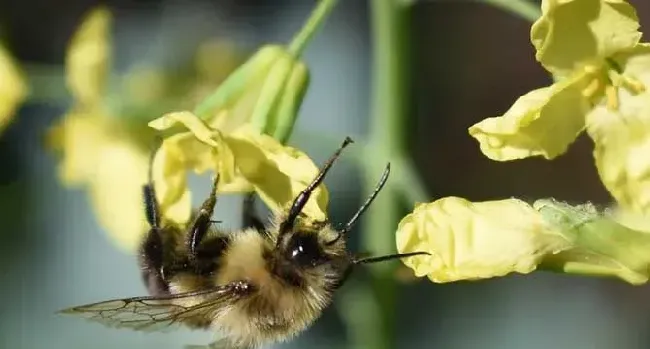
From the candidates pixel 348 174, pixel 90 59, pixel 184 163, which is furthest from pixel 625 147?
pixel 348 174

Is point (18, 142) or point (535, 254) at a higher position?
point (535, 254)

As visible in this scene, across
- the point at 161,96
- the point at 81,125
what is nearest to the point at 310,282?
the point at 81,125

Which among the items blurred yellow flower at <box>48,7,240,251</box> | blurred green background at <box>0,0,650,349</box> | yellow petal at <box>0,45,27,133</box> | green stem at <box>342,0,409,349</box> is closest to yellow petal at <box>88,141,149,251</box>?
blurred yellow flower at <box>48,7,240,251</box>

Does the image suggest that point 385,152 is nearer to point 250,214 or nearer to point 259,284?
point 250,214

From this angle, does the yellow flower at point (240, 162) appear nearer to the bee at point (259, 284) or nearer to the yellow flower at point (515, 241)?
the bee at point (259, 284)

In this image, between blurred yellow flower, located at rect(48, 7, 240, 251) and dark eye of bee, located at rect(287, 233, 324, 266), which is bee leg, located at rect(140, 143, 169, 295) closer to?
dark eye of bee, located at rect(287, 233, 324, 266)

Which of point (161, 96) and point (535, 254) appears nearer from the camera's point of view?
point (535, 254)

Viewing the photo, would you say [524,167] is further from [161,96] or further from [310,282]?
[310,282]
